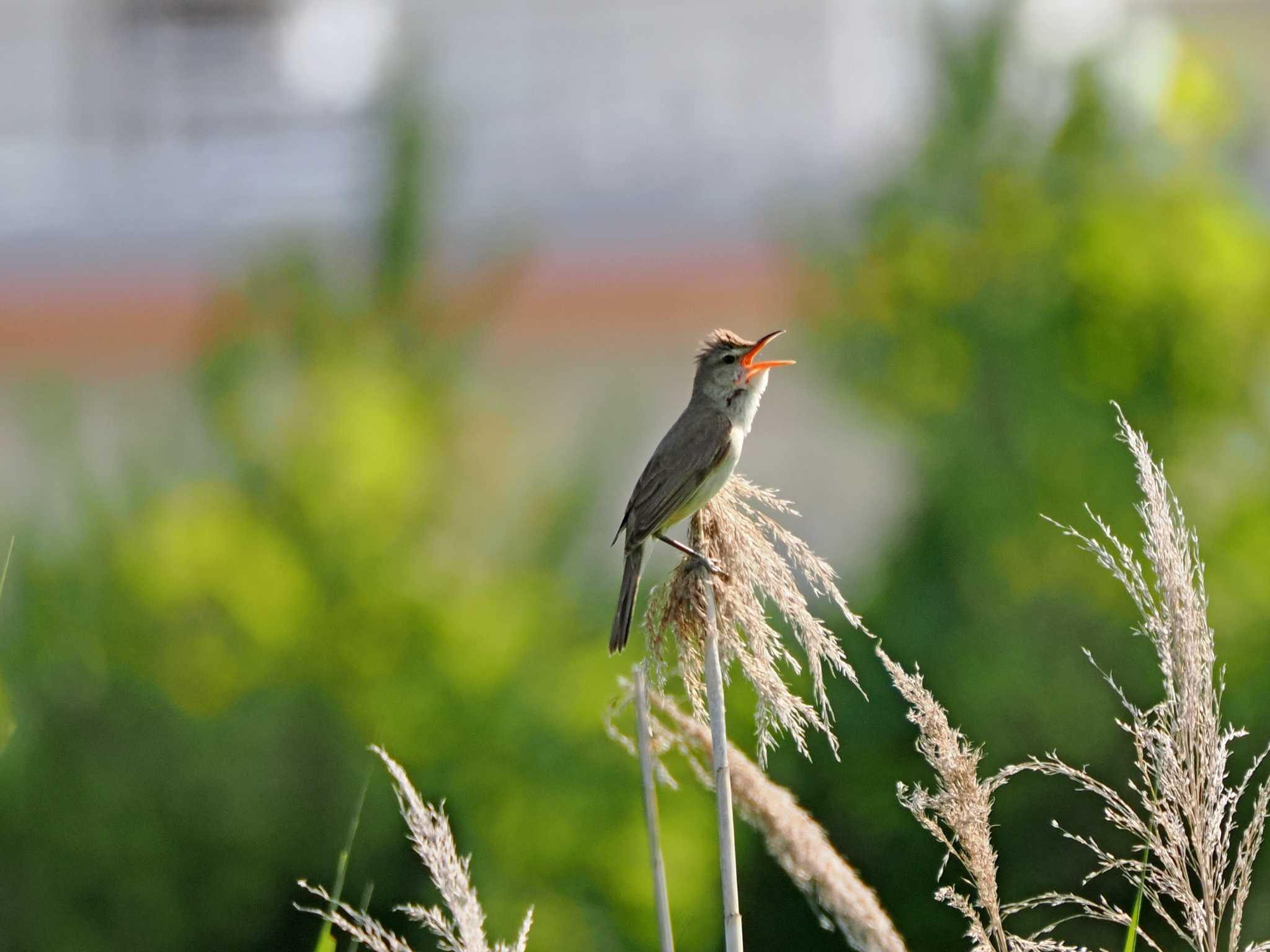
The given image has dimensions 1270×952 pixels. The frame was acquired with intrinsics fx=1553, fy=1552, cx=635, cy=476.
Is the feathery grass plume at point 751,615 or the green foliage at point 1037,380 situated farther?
the green foliage at point 1037,380

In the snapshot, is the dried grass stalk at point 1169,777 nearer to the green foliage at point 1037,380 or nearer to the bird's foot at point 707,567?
the bird's foot at point 707,567

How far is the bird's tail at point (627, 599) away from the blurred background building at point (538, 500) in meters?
2.31

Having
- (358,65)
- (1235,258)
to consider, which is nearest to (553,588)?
(1235,258)

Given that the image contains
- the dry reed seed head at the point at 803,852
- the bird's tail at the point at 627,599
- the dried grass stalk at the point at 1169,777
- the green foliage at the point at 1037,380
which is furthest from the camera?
the green foliage at the point at 1037,380

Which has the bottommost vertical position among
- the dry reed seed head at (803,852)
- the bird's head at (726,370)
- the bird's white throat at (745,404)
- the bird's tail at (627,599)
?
the dry reed seed head at (803,852)

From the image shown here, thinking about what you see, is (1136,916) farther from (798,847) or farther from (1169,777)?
(798,847)

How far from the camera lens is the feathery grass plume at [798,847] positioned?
5.26ft

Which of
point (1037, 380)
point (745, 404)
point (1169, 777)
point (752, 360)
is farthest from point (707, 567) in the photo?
point (1037, 380)

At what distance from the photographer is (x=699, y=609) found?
1.76m

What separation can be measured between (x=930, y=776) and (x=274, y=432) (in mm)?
2303

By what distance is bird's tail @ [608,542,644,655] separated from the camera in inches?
87.5

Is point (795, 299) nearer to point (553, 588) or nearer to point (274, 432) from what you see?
point (553, 588)

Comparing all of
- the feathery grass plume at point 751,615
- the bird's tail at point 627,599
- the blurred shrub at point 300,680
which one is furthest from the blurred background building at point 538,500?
the feathery grass plume at point 751,615

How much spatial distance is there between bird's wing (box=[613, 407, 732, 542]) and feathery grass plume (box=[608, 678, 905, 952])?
53cm
